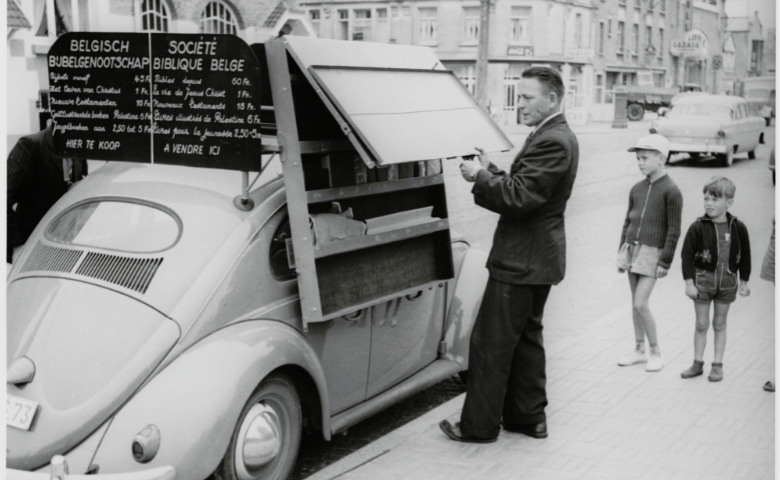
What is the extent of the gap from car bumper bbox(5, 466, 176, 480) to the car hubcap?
0.43 meters

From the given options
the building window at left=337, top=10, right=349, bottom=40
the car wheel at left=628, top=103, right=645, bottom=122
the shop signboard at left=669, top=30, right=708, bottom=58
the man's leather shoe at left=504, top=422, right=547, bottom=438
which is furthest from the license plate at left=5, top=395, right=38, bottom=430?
the building window at left=337, top=10, right=349, bottom=40

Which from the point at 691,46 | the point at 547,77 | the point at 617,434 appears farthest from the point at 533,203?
the point at 691,46

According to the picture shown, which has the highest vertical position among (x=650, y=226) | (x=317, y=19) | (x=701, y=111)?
(x=317, y=19)

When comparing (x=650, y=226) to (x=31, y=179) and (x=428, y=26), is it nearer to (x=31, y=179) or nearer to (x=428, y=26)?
(x=31, y=179)

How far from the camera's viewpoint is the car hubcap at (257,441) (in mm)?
4176

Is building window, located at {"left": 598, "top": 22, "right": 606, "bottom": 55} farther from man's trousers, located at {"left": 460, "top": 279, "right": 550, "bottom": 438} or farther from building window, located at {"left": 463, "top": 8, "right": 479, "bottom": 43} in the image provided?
man's trousers, located at {"left": 460, "top": 279, "right": 550, "bottom": 438}

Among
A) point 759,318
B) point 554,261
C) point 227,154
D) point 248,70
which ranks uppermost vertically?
point 248,70

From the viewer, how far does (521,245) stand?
5027mm

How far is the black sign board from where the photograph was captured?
4.30 m

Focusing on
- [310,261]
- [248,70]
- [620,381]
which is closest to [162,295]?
[310,261]

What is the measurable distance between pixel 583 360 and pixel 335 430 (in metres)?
2.74

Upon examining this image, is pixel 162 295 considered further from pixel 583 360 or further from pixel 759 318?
pixel 759 318

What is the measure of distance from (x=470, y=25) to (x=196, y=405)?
49573mm

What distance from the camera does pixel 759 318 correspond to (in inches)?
323
